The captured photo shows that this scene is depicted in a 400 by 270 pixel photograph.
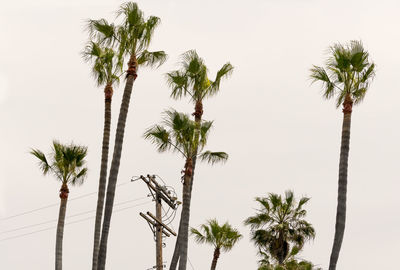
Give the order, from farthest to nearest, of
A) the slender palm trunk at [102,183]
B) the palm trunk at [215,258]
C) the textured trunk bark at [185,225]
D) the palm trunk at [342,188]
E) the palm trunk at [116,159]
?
the palm trunk at [215,258], the slender palm trunk at [102,183], the textured trunk bark at [185,225], the palm trunk at [116,159], the palm trunk at [342,188]

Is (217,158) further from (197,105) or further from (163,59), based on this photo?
(163,59)

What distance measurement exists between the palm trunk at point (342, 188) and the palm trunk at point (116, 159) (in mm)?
8783

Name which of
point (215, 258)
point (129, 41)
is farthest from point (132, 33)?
point (215, 258)

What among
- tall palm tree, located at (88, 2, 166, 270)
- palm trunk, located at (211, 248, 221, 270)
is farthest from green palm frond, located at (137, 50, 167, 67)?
palm trunk, located at (211, 248, 221, 270)

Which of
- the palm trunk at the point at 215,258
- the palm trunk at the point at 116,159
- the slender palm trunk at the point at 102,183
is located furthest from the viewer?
the palm trunk at the point at 215,258

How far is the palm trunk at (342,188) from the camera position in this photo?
25406 millimetres

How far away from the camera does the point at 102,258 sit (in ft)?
90.0

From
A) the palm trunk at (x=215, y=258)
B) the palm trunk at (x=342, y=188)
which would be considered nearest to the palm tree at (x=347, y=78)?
the palm trunk at (x=342, y=188)

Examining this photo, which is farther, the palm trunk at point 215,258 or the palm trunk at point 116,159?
the palm trunk at point 215,258

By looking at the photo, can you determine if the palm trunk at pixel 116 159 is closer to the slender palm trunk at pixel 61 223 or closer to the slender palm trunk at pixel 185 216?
the slender palm trunk at pixel 185 216

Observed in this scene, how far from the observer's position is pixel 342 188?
84.4 feet

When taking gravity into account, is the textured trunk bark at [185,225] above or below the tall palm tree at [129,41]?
below

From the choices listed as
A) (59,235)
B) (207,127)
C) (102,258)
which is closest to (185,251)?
(102,258)

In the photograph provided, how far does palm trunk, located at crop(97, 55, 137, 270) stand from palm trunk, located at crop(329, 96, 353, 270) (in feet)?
28.8
